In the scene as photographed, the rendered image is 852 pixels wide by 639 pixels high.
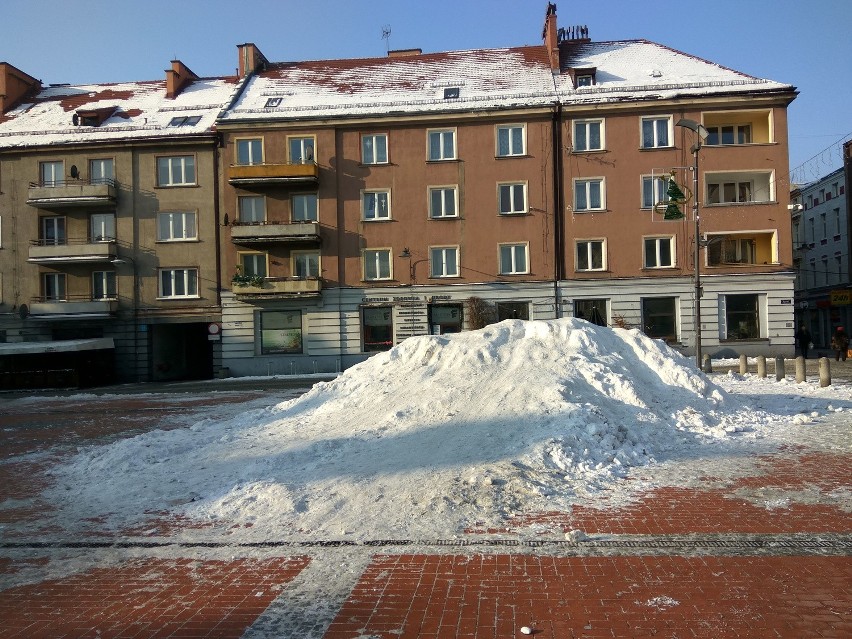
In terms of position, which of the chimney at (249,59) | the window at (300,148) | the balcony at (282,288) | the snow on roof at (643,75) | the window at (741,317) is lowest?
the window at (741,317)

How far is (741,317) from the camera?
3012cm

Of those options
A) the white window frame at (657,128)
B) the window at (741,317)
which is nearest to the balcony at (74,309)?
the white window frame at (657,128)

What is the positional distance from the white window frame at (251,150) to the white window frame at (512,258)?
1324 cm

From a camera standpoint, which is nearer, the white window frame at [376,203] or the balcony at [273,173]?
the balcony at [273,173]

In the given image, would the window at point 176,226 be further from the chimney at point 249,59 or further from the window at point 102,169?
the chimney at point 249,59

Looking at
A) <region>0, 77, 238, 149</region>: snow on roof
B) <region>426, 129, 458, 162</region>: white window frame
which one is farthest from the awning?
<region>426, 129, 458, 162</region>: white window frame

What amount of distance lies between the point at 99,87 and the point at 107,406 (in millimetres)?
27578

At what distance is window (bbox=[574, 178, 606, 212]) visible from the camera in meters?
30.8

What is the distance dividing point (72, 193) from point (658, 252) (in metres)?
30.1

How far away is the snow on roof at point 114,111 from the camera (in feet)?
106

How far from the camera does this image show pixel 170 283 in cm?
3203

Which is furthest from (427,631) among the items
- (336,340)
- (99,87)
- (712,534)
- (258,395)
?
(99,87)

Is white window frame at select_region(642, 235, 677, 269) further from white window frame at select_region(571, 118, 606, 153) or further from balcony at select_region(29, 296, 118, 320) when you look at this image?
balcony at select_region(29, 296, 118, 320)

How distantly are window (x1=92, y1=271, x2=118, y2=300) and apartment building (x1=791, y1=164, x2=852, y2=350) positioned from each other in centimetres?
4343
